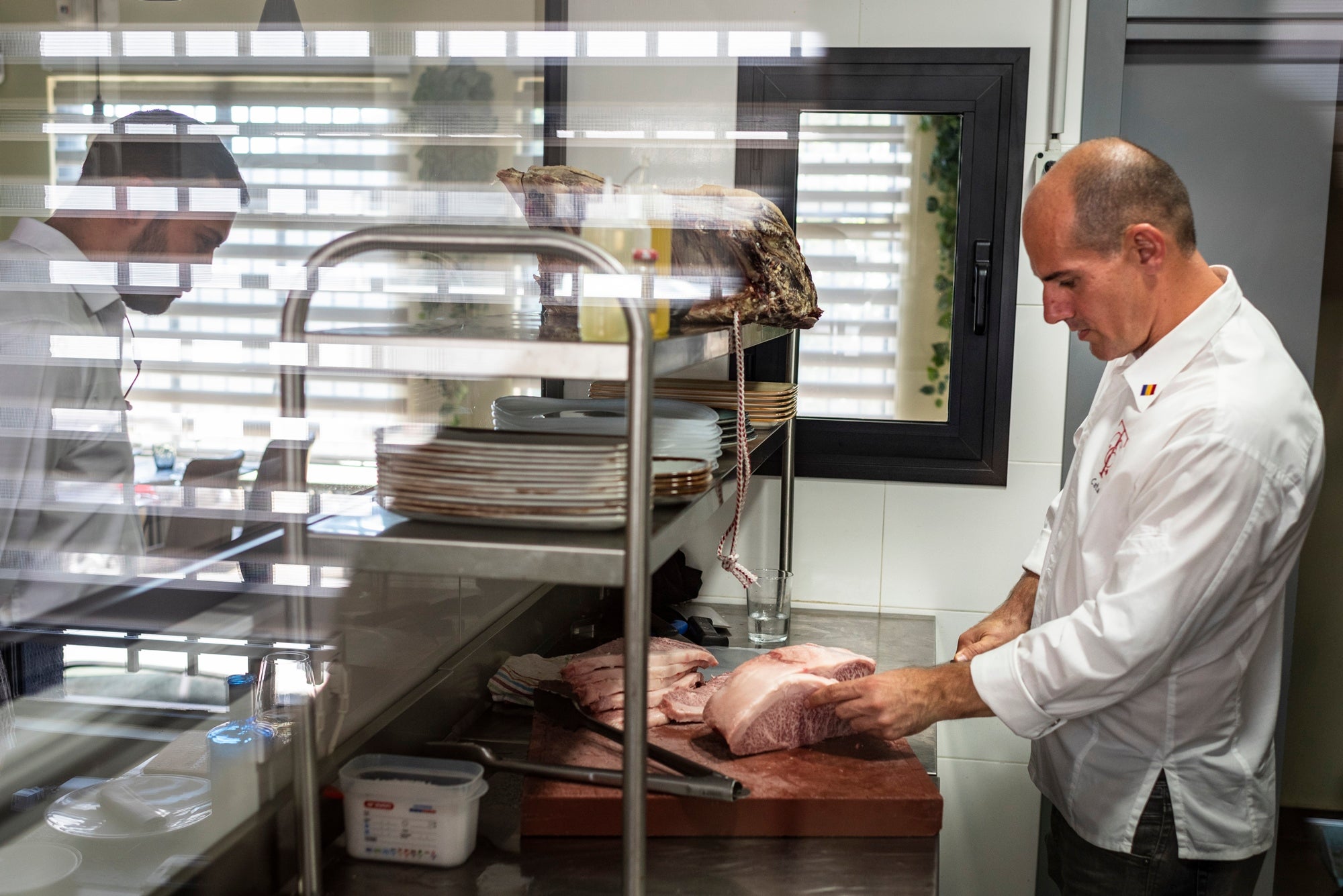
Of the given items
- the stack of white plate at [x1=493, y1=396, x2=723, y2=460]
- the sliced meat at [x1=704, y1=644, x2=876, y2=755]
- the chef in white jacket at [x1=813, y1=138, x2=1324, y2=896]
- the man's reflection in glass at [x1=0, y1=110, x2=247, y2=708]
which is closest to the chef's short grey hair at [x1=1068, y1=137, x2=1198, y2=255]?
the chef in white jacket at [x1=813, y1=138, x2=1324, y2=896]

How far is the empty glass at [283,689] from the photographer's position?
0.84 m

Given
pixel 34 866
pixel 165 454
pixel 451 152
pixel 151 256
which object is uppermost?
pixel 451 152

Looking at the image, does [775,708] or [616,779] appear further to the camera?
[775,708]

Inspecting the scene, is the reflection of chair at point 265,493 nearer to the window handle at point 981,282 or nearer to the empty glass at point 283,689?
the empty glass at point 283,689

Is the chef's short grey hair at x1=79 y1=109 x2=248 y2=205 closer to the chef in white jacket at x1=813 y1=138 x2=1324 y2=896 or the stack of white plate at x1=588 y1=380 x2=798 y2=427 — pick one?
the chef in white jacket at x1=813 y1=138 x2=1324 y2=896

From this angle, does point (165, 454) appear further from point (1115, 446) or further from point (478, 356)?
point (1115, 446)

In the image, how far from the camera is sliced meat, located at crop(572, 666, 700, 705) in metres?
1.51

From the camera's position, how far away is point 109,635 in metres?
0.71

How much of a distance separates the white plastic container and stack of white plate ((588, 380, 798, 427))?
0.78m

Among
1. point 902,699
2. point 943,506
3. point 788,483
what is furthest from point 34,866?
point 943,506

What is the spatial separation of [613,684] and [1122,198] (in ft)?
3.20

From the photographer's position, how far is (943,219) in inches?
95.0

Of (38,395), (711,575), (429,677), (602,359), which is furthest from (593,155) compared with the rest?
(38,395)

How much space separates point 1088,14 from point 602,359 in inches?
76.1
